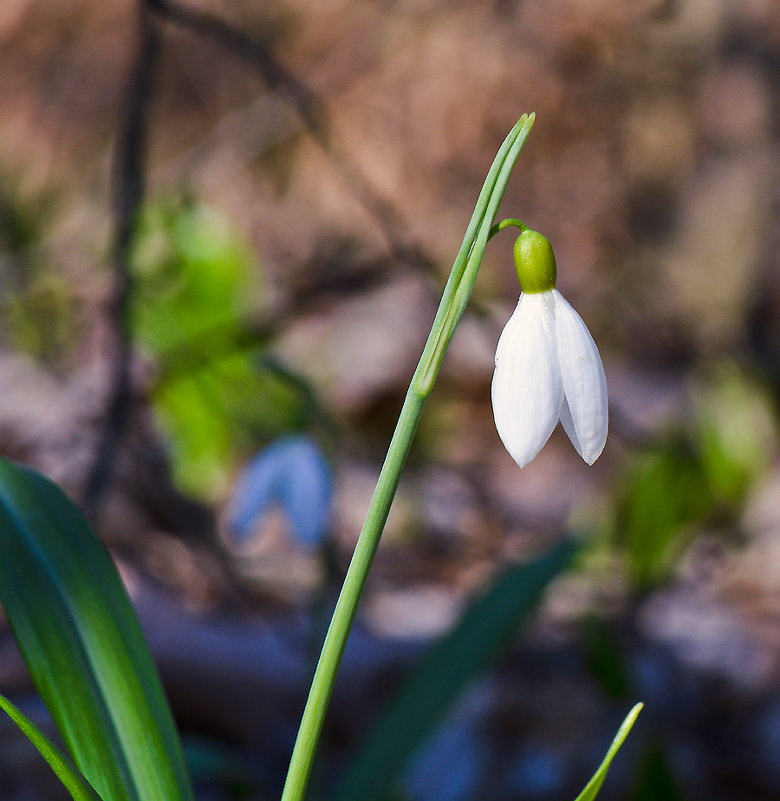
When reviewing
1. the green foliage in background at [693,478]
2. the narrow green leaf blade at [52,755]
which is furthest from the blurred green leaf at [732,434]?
the narrow green leaf blade at [52,755]

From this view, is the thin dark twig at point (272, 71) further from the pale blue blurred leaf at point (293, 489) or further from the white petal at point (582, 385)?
the white petal at point (582, 385)

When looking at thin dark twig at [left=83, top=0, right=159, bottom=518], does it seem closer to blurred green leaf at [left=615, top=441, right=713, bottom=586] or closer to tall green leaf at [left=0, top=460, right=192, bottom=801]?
tall green leaf at [left=0, top=460, right=192, bottom=801]

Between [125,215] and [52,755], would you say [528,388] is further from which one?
[125,215]

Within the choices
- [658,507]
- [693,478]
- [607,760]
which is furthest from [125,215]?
[693,478]

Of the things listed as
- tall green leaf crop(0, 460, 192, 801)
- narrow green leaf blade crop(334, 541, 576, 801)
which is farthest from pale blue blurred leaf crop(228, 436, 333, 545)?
tall green leaf crop(0, 460, 192, 801)

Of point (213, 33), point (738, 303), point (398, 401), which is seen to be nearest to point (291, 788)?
point (213, 33)
